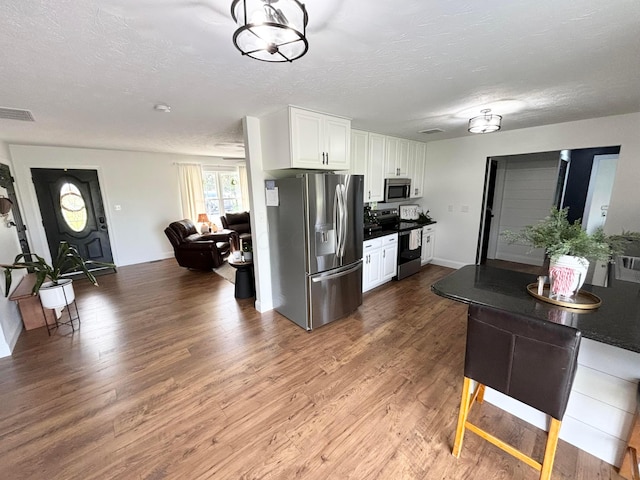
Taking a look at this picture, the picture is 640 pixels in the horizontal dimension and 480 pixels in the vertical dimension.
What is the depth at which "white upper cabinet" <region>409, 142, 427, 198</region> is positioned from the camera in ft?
15.9

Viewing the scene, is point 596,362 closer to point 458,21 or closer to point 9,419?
point 458,21

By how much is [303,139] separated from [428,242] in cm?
338

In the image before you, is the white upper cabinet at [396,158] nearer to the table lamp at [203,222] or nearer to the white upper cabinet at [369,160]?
the white upper cabinet at [369,160]

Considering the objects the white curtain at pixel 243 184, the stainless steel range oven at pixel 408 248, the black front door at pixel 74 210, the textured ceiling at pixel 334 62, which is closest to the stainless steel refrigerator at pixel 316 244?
the textured ceiling at pixel 334 62

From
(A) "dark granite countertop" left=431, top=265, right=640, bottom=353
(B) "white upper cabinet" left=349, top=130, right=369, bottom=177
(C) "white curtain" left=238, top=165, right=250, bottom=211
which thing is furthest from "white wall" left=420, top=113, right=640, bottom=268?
(C) "white curtain" left=238, top=165, right=250, bottom=211

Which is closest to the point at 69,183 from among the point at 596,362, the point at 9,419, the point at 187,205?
the point at 187,205

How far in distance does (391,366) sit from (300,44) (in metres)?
2.46

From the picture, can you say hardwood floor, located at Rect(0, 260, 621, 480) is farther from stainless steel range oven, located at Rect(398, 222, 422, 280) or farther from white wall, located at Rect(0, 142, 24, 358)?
stainless steel range oven, located at Rect(398, 222, 422, 280)

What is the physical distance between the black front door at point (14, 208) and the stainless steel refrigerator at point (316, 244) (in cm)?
408

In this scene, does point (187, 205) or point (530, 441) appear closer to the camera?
point (530, 441)

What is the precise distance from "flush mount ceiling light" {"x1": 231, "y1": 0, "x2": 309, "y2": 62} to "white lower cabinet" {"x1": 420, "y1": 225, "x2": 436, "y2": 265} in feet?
13.5

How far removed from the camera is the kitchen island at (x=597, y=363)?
4.37 feet

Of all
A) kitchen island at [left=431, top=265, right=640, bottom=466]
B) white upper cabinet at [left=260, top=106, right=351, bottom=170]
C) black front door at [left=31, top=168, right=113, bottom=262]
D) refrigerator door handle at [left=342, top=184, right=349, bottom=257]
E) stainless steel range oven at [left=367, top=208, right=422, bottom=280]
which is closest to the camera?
kitchen island at [left=431, top=265, right=640, bottom=466]

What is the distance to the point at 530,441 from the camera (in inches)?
65.0
